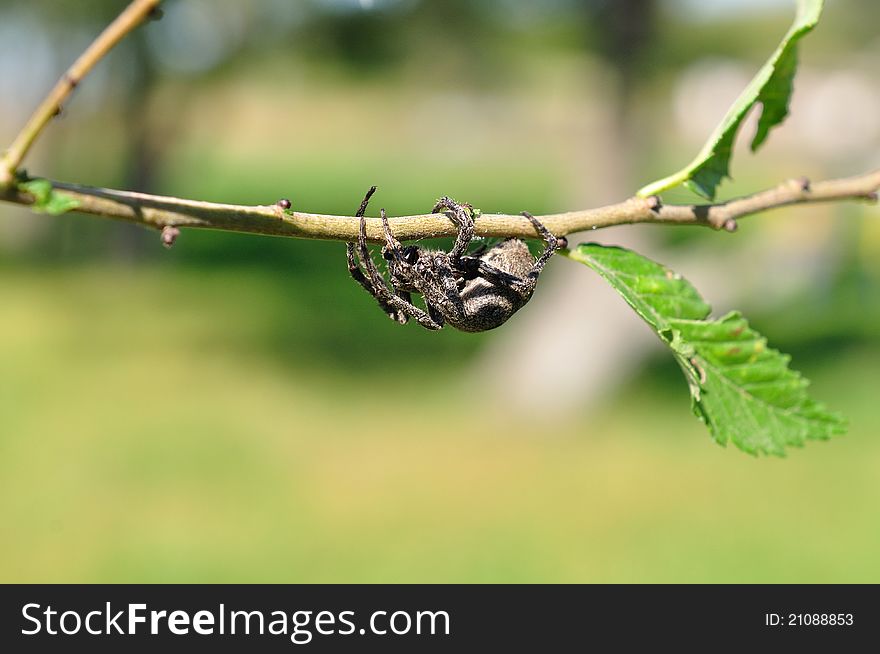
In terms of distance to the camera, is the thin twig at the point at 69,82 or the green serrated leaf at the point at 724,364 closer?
the thin twig at the point at 69,82

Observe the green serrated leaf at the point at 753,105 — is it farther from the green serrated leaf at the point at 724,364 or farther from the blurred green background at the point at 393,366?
the blurred green background at the point at 393,366

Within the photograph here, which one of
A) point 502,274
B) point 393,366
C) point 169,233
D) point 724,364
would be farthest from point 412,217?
point 393,366

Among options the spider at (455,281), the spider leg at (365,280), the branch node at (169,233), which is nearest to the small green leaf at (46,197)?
the branch node at (169,233)

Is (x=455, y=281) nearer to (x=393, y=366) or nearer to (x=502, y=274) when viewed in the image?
(x=502, y=274)

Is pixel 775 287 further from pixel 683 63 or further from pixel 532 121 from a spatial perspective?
pixel 532 121

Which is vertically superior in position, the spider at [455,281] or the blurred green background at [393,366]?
the blurred green background at [393,366]

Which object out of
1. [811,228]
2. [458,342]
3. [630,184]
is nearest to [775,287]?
[811,228]
